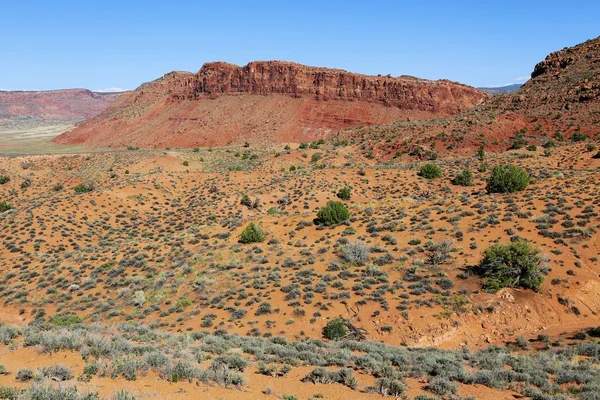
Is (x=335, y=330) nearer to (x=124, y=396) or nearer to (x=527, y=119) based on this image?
(x=124, y=396)

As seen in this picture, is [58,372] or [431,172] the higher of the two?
[431,172]

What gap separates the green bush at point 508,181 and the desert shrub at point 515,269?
11.2 metres

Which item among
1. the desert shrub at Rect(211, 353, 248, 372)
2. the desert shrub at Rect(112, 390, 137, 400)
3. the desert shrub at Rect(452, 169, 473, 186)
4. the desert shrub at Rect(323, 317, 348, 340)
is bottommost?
the desert shrub at Rect(323, 317, 348, 340)

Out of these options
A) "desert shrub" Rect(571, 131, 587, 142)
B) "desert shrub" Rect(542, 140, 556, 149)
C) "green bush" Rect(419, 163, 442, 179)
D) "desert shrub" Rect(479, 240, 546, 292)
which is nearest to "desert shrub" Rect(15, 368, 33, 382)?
"desert shrub" Rect(479, 240, 546, 292)

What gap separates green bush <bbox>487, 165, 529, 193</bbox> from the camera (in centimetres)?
2809

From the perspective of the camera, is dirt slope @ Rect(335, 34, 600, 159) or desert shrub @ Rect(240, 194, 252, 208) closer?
desert shrub @ Rect(240, 194, 252, 208)

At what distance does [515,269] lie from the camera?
17.5m

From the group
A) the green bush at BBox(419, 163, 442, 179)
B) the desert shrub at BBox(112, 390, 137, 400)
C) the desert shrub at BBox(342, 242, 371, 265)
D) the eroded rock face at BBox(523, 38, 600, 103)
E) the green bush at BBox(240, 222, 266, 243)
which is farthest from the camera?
the eroded rock face at BBox(523, 38, 600, 103)

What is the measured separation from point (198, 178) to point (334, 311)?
3658cm

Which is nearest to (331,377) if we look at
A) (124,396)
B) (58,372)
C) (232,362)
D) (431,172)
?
(232,362)

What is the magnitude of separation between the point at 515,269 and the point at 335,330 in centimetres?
817

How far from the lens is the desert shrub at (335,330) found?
15766 mm

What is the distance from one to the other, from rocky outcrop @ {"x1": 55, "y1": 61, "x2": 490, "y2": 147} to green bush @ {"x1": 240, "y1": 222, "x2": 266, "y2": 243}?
66238 millimetres

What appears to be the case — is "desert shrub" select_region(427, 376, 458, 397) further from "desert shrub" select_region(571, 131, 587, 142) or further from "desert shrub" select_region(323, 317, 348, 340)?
"desert shrub" select_region(571, 131, 587, 142)
